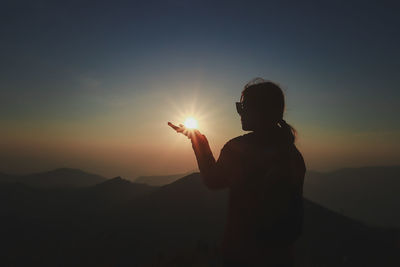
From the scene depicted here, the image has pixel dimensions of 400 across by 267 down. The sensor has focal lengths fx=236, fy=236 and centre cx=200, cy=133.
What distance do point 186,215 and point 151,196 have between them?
16614 mm

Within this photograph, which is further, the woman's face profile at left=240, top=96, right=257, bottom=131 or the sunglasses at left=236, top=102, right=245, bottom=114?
the sunglasses at left=236, top=102, right=245, bottom=114

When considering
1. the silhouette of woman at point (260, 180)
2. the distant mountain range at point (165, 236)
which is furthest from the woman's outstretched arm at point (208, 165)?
the distant mountain range at point (165, 236)

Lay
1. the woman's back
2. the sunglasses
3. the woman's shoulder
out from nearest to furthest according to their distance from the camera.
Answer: the woman's back
the woman's shoulder
the sunglasses

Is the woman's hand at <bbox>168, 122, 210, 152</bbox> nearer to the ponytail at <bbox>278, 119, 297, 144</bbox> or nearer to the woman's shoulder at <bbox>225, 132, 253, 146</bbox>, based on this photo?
the woman's shoulder at <bbox>225, 132, 253, 146</bbox>

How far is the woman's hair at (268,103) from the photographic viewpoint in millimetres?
1737

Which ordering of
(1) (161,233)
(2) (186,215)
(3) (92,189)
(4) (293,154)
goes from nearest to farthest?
1. (4) (293,154)
2. (1) (161,233)
3. (2) (186,215)
4. (3) (92,189)

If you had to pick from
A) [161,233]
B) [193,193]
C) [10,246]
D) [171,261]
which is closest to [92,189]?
[10,246]

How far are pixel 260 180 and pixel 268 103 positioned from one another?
56cm

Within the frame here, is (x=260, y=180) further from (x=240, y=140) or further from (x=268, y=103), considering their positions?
(x=268, y=103)

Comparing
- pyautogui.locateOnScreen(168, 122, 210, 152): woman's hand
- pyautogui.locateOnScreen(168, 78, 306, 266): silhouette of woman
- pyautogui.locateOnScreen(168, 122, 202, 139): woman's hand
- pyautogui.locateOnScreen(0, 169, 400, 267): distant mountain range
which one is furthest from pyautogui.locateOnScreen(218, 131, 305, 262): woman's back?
pyautogui.locateOnScreen(0, 169, 400, 267): distant mountain range

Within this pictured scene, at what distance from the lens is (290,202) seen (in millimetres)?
1548

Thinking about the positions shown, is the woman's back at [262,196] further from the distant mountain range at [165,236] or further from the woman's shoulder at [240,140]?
the distant mountain range at [165,236]

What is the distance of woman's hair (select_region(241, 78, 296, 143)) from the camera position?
1.74 meters

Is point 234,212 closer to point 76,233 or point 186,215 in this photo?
point 186,215
